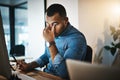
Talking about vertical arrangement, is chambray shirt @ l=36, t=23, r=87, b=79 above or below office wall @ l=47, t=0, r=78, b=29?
below

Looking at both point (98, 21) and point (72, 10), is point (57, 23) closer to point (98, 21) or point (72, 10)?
point (72, 10)

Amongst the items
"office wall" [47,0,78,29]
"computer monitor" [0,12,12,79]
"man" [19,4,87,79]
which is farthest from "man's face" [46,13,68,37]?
"computer monitor" [0,12,12,79]

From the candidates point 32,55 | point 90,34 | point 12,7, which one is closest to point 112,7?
point 90,34

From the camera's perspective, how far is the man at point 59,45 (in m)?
1.57

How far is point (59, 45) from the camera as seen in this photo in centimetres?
189

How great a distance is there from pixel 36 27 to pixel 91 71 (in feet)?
9.80

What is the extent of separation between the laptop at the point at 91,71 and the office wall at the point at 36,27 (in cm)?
269

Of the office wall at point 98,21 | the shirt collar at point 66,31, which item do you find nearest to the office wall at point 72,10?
the office wall at point 98,21

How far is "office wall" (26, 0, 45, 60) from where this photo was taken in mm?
3373

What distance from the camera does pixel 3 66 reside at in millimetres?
910

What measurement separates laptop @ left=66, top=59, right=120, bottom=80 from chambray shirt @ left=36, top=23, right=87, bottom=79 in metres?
0.84

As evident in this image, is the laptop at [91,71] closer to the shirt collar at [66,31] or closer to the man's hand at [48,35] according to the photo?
the man's hand at [48,35]

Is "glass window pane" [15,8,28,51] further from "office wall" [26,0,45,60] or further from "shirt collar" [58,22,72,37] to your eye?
"shirt collar" [58,22,72,37]

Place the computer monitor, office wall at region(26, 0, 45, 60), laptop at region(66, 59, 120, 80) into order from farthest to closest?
office wall at region(26, 0, 45, 60) < the computer monitor < laptop at region(66, 59, 120, 80)
